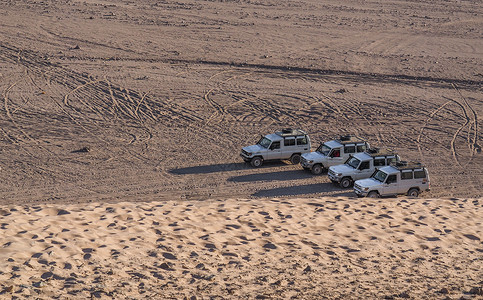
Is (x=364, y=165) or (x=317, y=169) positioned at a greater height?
(x=364, y=165)

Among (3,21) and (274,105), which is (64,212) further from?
(3,21)

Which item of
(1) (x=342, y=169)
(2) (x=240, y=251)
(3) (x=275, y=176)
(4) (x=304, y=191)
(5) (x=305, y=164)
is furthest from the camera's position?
(5) (x=305, y=164)

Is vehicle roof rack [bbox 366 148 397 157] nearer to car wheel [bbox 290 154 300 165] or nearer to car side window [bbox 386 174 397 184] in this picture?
car side window [bbox 386 174 397 184]

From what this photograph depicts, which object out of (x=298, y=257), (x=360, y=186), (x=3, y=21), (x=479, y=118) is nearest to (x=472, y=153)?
(x=479, y=118)

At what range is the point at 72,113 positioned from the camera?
34.7 m

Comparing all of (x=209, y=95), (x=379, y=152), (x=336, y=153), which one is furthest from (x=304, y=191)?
(x=209, y=95)

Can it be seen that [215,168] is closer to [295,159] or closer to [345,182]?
[295,159]

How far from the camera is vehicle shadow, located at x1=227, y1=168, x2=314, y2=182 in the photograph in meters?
26.7

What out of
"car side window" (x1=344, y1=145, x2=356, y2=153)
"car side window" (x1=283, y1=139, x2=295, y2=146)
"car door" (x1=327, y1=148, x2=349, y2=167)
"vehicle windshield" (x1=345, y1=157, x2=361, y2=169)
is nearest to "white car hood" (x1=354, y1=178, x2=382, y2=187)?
"vehicle windshield" (x1=345, y1=157, x2=361, y2=169)

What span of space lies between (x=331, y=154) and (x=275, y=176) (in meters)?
2.57

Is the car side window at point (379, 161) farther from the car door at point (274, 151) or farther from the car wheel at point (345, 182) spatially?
the car door at point (274, 151)

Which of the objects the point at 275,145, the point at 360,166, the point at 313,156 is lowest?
the point at 360,166

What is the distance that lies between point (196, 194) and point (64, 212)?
295 inches

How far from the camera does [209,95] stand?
38.5 metres
